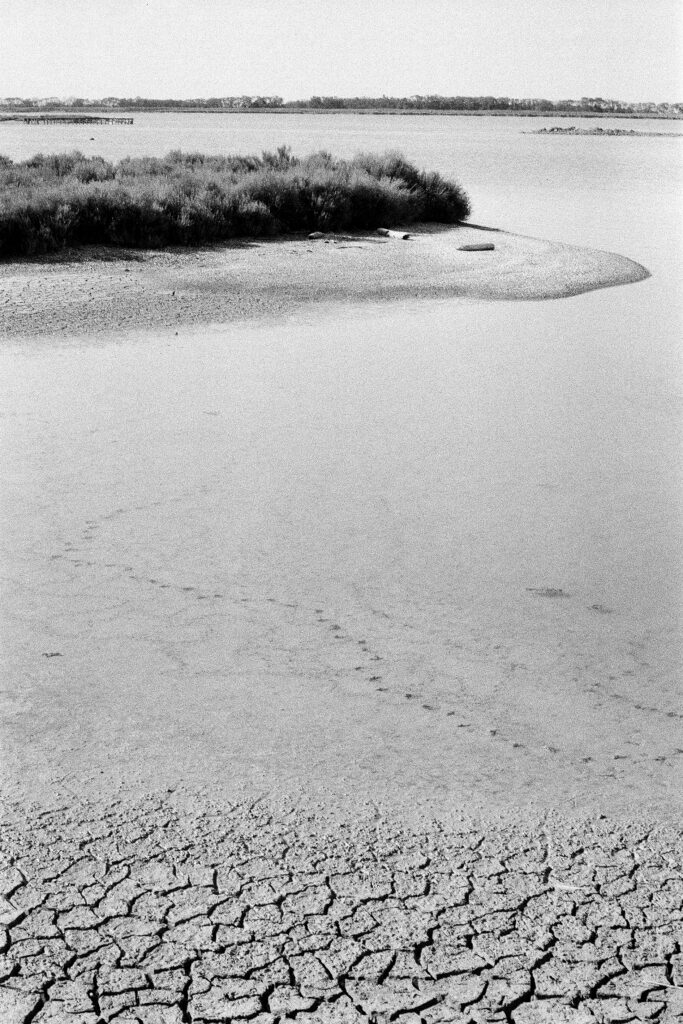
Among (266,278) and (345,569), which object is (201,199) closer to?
(266,278)

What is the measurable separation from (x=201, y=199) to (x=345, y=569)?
13799 millimetres

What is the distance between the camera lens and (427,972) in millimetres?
3029

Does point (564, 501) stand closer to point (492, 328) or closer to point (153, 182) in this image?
point (492, 328)

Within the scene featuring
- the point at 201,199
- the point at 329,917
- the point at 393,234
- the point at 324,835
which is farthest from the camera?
the point at 393,234

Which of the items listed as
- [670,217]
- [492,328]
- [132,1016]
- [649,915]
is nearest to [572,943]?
[649,915]

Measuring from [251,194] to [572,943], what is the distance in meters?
17.7

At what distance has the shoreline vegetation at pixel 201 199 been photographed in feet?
52.7

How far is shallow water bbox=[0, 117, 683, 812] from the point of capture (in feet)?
13.7

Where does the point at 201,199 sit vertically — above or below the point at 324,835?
above

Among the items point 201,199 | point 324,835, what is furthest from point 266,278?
point 324,835

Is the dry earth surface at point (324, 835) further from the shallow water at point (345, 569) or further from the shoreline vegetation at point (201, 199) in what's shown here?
the shoreline vegetation at point (201, 199)

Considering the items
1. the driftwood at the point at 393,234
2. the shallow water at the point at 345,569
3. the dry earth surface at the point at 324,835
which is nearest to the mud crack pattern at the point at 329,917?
the dry earth surface at the point at 324,835

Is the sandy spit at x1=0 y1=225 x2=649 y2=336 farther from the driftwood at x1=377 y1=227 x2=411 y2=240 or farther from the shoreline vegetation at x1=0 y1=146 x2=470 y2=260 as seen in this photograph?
the shoreline vegetation at x1=0 y1=146 x2=470 y2=260

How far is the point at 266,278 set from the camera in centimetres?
1483
